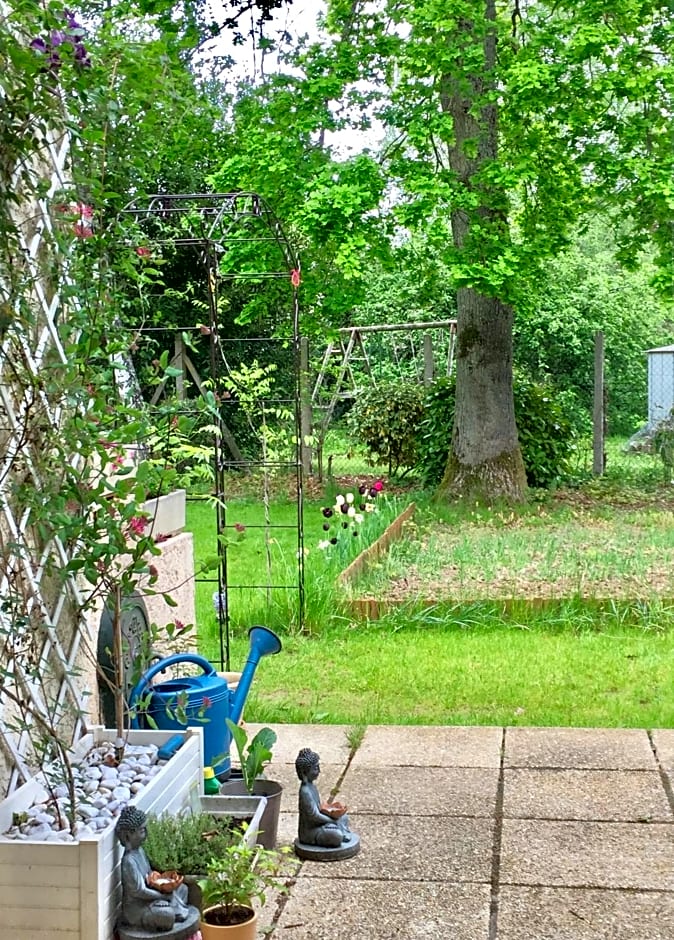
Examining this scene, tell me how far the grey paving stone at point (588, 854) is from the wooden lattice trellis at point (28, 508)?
1.21 meters

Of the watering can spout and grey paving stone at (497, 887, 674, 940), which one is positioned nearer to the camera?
grey paving stone at (497, 887, 674, 940)

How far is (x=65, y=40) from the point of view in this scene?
253cm

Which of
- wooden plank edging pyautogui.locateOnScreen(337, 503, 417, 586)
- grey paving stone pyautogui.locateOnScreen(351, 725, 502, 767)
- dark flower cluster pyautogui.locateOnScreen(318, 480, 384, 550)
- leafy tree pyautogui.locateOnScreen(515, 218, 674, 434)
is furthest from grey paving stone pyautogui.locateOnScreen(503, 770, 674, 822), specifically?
leafy tree pyautogui.locateOnScreen(515, 218, 674, 434)

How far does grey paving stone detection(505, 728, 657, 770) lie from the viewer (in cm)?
374

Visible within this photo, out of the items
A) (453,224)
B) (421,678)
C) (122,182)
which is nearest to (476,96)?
(453,224)

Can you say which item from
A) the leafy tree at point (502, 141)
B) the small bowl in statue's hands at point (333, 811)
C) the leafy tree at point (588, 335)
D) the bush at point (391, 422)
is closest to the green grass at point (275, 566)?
the bush at point (391, 422)

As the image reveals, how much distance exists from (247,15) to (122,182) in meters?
7.15

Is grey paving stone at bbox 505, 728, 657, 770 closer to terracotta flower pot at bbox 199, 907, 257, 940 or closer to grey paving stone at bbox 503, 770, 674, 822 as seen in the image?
grey paving stone at bbox 503, 770, 674, 822

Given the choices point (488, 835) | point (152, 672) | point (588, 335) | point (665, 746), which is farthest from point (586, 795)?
point (588, 335)

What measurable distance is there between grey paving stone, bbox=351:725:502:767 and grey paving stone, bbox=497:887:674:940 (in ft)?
3.33

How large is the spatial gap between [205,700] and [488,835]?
876mm

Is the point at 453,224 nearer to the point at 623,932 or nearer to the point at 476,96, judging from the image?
the point at 476,96

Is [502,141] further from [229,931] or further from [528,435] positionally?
[229,931]

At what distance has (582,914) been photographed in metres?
2.64
